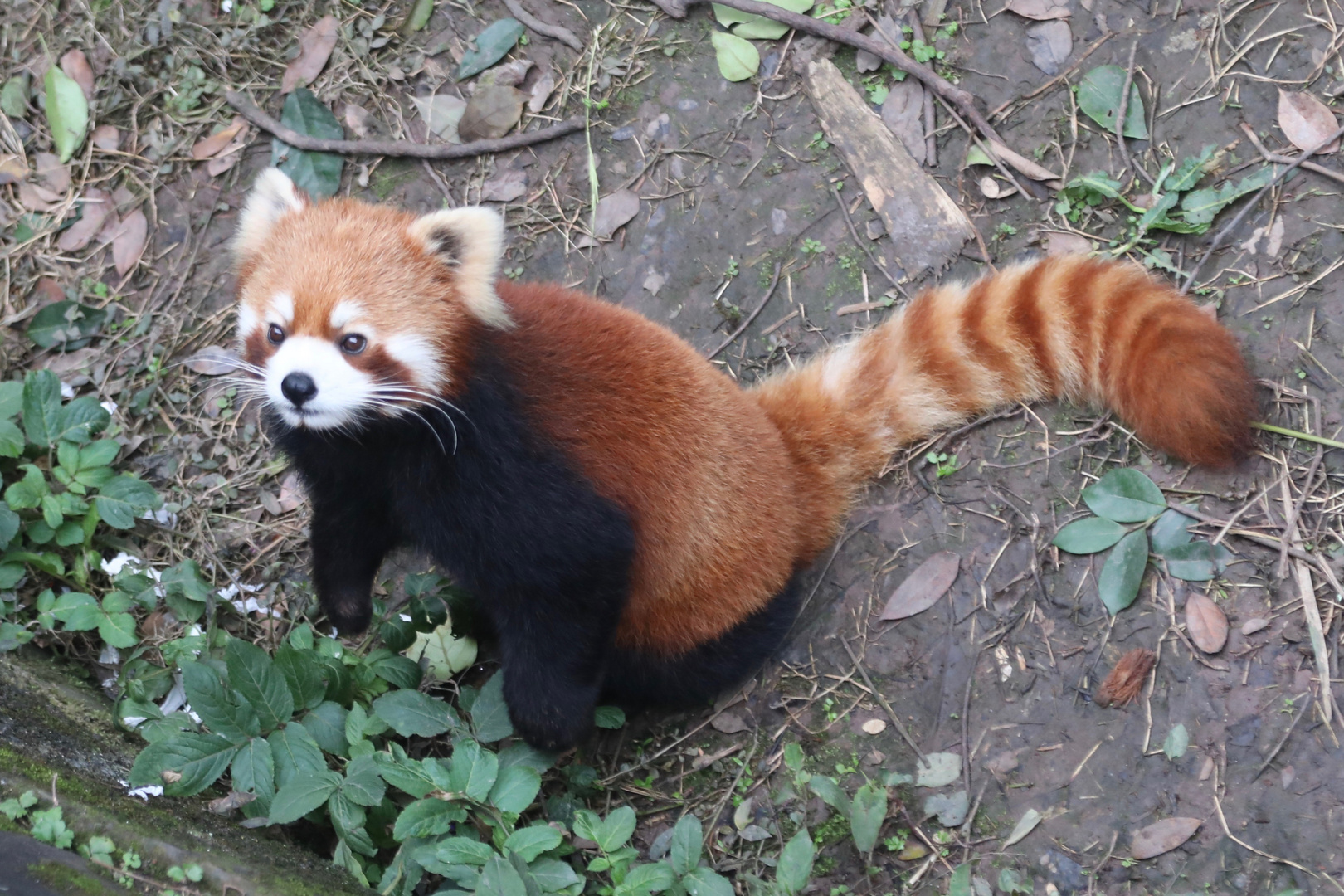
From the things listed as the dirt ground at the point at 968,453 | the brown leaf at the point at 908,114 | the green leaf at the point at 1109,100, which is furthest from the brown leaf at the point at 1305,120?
the brown leaf at the point at 908,114

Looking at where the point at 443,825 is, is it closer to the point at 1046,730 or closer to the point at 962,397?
the point at 1046,730

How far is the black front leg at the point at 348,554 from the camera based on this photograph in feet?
9.78

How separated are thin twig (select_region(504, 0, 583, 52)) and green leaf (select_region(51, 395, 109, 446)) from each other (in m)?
2.28

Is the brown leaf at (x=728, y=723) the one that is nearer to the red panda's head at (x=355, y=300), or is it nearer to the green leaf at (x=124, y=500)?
the red panda's head at (x=355, y=300)

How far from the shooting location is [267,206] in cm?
270

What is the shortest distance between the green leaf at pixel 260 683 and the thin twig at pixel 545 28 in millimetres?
2796

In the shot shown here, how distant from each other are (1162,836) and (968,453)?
1.21 m

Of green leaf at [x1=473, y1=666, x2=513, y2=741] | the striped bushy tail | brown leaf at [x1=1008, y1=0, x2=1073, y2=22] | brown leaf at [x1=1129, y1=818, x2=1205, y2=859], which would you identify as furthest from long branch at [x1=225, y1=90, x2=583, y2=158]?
brown leaf at [x1=1129, y1=818, x2=1205, y2=859]

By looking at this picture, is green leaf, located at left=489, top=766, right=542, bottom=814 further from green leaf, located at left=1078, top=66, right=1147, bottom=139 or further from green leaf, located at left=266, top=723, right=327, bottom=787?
green leaf, located at left=1078, top=66, right=1147, bottom=139

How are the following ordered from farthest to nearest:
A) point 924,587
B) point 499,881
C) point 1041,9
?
point 1041,9, point 924,587, point 499,881

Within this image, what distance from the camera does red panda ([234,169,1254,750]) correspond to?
2520mm

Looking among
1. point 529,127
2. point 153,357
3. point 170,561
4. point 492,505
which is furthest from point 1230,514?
point 153,357

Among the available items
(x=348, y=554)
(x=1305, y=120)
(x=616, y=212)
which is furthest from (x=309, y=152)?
(x=1305, y=120)

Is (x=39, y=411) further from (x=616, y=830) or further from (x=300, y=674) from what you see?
(x=616, y=830)
